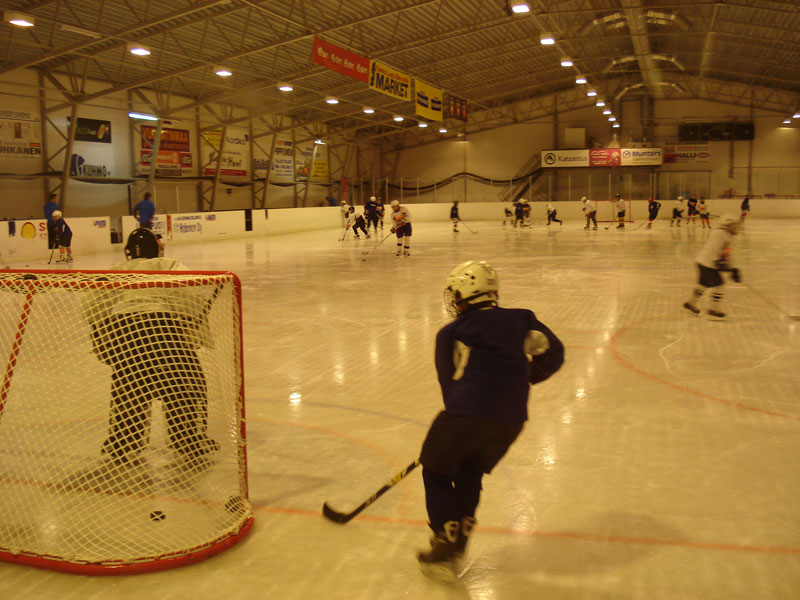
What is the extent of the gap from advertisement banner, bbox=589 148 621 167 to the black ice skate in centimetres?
4014

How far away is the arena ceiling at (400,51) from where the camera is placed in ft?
63.9

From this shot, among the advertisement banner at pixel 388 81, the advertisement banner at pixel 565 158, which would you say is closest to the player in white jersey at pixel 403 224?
the advertisement banner at pixel 388 81

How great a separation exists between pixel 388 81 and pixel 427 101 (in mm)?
3307

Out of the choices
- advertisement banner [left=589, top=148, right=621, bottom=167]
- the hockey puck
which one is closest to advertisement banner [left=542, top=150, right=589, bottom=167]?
advertisement banner [left=589, top=148, right=621, bottom=167]

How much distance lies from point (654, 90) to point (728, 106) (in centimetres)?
442

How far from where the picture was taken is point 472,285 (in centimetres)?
282

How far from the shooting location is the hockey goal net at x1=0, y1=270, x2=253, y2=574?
335 centimetres

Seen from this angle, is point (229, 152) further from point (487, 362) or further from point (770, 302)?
point (487, 362)

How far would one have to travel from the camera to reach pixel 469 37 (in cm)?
2745

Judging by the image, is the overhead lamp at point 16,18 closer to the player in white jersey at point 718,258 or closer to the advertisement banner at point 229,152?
the player in white jersey at point 718,258

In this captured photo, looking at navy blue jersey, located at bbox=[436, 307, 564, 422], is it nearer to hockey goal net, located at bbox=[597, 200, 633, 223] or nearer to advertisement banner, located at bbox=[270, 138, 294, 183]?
advertisement banner, located at bbox=[270, 138, 294, 183]

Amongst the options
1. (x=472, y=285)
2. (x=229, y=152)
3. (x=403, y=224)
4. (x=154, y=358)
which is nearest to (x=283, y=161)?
(x=229, y=152)

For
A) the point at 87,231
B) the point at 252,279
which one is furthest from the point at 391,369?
the point at 87,231

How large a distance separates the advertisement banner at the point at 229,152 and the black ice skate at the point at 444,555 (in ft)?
92.8
